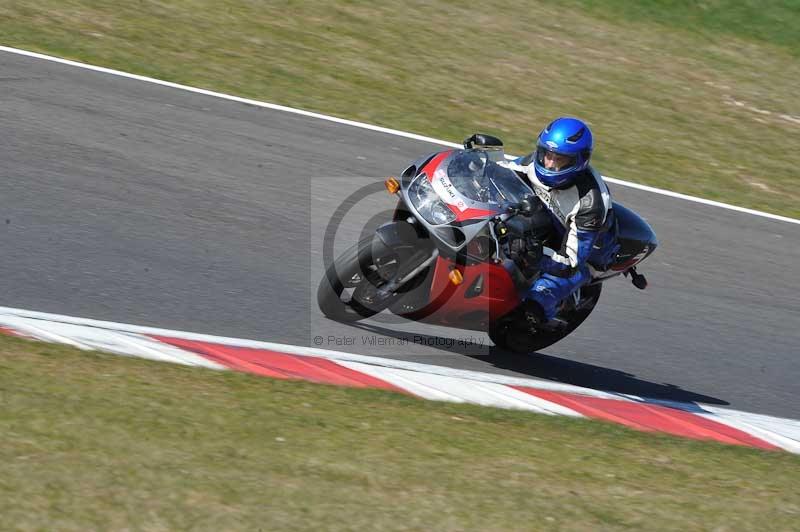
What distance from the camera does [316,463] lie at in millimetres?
4727

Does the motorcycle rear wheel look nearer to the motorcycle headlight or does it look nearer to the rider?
the rider

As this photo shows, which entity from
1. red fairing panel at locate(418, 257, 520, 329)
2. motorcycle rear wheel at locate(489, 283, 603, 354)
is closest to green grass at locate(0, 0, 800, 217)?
motorcycle rear wheel at locate(489, 283, 603, 354)

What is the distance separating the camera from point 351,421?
5324 mm

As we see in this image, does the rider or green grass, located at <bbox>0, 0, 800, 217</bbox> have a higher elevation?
green grass, located at <bbox>0, 0, 800, 217</bbox>

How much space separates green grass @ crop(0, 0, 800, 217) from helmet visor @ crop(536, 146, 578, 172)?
15.4ft

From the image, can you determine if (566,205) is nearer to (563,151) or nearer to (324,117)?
(563,151)

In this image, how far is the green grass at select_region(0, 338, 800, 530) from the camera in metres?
4.15

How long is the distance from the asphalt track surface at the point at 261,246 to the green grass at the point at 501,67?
3.04 feet

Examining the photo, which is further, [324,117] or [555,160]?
[324,117]

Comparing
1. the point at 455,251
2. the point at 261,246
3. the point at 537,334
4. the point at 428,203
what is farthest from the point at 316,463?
the point at 261,246

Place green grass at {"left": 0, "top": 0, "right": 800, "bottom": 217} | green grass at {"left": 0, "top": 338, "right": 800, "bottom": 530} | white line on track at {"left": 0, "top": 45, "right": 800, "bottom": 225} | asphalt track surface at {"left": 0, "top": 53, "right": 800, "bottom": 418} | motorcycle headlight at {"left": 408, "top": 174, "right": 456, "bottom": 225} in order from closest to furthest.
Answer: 1. green grass at {"left": 0, "top": 338, "right": 800, "bottom": 530}
2. motorcycle headlight at {"left": 408, "top": 174, "right": 456, "bottom": 225}
3. asphalt track surface at {"left": 0, "top": 53, "right": 800, "bottom": 418}
4. white line on track at {"left": 0, "top": 45, "right": 800, "bottom": 225}
5. green grass at {"left": 0, "top": 0, "right": 800, "bottom": 217}

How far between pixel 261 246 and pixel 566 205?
2.46m

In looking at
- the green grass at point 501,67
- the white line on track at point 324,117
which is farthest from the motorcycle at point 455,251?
the green grass at point 501,67

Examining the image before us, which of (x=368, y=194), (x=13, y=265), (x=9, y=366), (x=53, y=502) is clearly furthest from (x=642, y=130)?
(x=53, y=502)
